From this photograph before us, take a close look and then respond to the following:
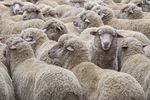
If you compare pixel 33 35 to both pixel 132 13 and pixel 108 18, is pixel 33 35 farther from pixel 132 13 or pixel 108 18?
pixel 132 13

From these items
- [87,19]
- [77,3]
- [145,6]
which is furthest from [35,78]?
[77,3]

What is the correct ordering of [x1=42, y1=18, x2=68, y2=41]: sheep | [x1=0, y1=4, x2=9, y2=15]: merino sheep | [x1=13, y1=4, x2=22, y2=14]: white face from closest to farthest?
[x1=42, y1=18, x2=68, y2=41]: sheep < [x1=13, y1=4, x2=22, y2=14]: white face < [x1=0, y1=4, x2=9, y2=15]: merino sheep

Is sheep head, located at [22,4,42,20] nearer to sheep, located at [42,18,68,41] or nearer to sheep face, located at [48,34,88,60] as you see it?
sheep, located at [42,18,68,41]

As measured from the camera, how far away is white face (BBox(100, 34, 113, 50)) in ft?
22.0

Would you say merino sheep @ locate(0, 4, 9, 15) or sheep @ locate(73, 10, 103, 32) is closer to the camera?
sheep @ locate(73, 10, 103, 32)

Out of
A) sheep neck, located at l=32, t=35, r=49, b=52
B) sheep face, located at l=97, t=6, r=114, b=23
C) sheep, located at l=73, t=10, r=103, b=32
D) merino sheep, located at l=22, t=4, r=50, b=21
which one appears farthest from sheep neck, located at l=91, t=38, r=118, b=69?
merino sheep, located at l=22, t=4, r=50, b=21

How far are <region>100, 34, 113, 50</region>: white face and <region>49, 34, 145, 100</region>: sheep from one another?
16.6 inches

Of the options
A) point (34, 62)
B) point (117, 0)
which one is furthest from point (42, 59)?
point (117, 0)

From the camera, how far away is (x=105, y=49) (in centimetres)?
679

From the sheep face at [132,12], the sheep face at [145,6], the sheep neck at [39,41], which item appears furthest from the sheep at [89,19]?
the sheep face at [145,6]

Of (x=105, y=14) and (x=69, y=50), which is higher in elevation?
(x=69, y=50)

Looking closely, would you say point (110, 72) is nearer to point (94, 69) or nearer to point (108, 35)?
point (94, 69)

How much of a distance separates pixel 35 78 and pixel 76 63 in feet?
2.91

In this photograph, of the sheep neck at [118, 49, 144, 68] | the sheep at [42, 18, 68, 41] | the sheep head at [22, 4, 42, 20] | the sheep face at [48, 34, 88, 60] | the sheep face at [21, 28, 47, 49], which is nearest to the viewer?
the sheep face at [48, 34, 88, 60]
